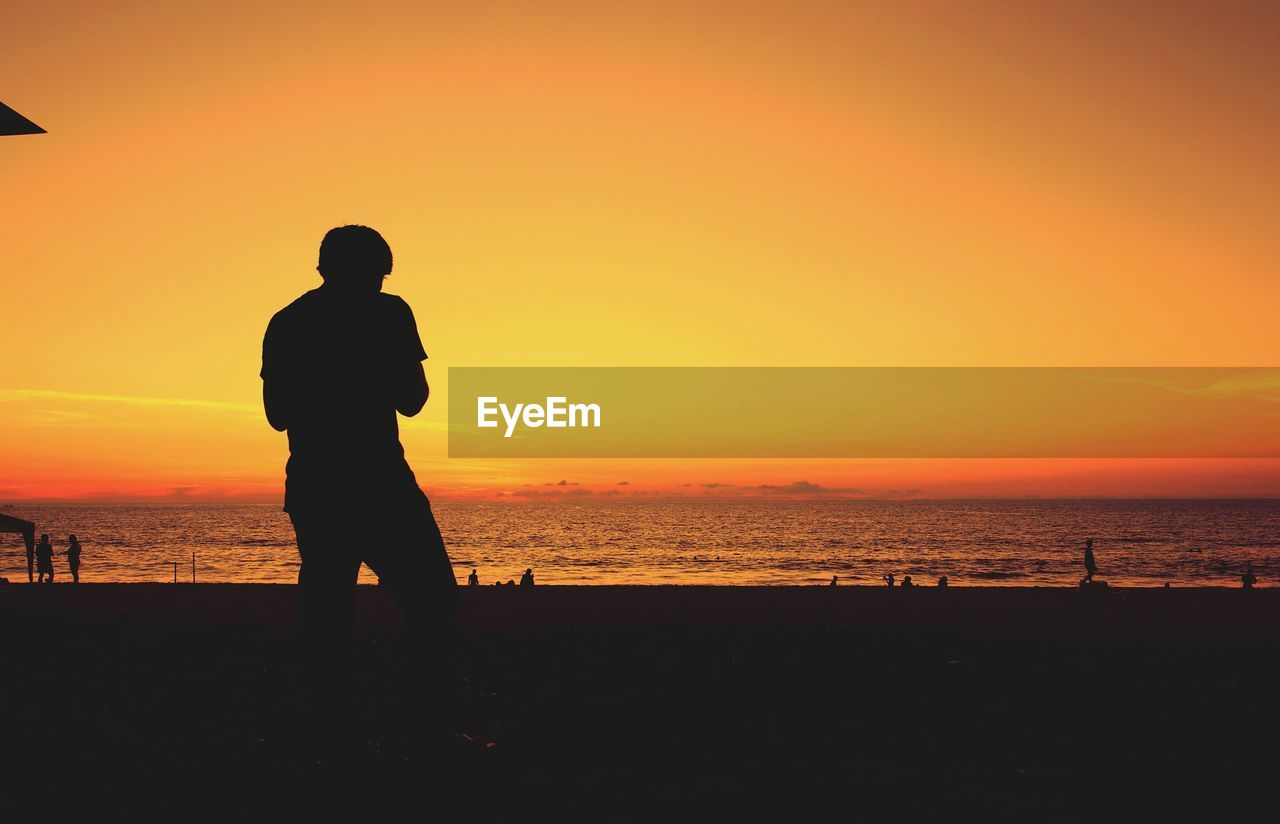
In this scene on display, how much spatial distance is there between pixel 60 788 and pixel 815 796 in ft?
10.9

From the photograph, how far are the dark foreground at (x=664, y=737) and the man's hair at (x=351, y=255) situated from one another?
1.99m

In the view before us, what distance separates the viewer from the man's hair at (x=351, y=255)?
168 inches

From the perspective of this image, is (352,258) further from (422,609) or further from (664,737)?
(664,737)

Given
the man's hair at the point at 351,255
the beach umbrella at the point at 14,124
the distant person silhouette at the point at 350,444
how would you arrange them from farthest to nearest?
the beach umbrella at the point at 14,124
the man's hair at the point at 351,255
the distant person silhouette at the point at 350,444

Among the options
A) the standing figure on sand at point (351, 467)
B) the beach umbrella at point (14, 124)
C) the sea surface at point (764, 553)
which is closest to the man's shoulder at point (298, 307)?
the standing figure on sand at point (351, 467)

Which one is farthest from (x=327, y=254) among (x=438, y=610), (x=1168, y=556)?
(x=1168, y=556)

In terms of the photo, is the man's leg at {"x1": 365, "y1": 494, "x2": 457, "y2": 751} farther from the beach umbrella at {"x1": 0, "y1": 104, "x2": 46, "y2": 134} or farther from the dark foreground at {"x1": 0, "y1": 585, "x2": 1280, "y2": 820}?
the beach umbrella at {"x1": 0, "y1": 104, "x2": 46, "y2": 134}

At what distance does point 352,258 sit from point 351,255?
0.05ft

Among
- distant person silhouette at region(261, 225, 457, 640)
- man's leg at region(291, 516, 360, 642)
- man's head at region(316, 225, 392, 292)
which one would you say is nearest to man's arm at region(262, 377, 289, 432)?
distant person silhouette at region(261, 225, 457, 640)

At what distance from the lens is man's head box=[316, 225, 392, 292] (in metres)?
4.28

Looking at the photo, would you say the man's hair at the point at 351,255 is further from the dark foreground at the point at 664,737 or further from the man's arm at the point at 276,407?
the dark foreground at the point at 664,737

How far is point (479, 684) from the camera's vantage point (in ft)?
26.6

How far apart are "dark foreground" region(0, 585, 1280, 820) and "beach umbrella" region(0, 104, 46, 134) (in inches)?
181

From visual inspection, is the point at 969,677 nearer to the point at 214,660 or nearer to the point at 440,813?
the point at 440,813
